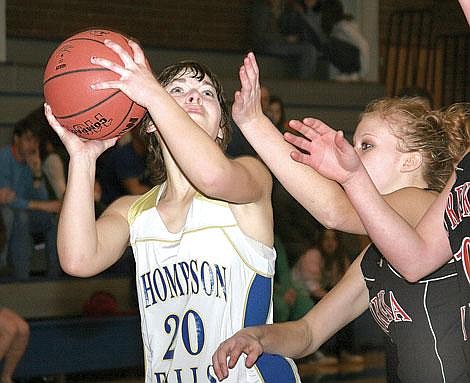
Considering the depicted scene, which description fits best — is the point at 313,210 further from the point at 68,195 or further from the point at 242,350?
the point at 68,195

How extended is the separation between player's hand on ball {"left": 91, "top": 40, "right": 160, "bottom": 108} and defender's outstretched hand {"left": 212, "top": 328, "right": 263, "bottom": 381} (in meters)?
0.70

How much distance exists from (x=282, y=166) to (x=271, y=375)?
621 millimetres

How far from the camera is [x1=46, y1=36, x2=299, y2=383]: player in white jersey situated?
3080 millimetres

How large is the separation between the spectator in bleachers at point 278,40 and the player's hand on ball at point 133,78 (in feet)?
25.4

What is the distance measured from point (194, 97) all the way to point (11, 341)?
394 centimetres

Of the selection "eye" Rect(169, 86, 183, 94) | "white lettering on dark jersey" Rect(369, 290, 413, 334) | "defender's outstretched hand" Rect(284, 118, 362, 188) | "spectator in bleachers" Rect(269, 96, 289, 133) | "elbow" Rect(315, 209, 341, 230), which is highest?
"eye" Rect(169, 86, 183, 94)

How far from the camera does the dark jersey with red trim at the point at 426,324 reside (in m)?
2.86

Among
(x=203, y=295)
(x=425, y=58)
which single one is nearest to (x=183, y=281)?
(x=203, y=295)

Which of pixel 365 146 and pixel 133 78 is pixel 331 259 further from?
pixel 133 78

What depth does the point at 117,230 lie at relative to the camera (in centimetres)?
327

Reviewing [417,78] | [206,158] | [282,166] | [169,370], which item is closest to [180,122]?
[206,158]

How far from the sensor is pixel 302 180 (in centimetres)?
312

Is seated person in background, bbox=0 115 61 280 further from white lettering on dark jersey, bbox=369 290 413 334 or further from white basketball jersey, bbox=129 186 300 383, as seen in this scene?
white lettering on dark jersey, bbox=369 290 413 334

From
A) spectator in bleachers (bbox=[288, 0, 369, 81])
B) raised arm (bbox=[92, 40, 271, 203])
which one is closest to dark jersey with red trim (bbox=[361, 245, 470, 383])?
raised arm (bbox=[92, 40, 271, 203])
